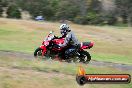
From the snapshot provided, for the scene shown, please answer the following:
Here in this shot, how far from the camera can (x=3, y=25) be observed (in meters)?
41.9

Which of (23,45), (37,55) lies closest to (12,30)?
A: (23,45)

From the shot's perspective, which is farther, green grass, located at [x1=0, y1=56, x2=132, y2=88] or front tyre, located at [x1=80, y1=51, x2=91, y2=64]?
front tyre, located at [x1=80, y1=51, x2=91, y2=64]

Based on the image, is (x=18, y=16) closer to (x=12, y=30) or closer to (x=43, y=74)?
(x=12, y=30)

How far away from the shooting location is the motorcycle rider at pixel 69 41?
69.1 feet

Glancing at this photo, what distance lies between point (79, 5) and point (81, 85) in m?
43.9

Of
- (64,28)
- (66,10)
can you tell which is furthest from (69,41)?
(66,10)

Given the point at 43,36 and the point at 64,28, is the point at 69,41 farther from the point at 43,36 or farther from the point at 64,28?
the point at 43,36

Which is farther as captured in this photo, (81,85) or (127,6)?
(127,6)

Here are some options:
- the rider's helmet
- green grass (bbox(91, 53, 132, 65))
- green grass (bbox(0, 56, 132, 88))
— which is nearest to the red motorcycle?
the rider's helmet

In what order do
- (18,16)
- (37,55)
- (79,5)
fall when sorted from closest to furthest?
1. (37,55)
2. (18,16)
3. (79,5)

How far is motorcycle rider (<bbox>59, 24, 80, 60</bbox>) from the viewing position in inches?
829

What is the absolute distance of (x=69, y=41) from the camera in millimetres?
21188

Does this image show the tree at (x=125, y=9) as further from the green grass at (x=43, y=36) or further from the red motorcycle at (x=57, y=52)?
the red motorcycle at (x=57, y=52)

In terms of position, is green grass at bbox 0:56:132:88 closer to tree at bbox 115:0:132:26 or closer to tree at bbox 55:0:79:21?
tree at bbox 55:0:79:21
